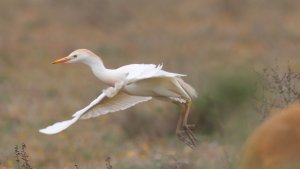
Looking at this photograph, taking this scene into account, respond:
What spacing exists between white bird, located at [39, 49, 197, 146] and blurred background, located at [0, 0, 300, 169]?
0.61m

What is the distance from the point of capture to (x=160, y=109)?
15.4m

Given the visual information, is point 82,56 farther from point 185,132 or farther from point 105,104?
point 185,132

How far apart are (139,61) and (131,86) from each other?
14167 mm

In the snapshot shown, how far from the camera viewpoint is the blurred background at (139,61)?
12.7 metres

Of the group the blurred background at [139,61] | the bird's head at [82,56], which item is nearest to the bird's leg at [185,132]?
the blurred background at [139,61]

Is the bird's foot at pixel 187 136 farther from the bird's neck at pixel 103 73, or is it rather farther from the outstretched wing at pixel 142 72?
the bird's neck at pixel 103 73

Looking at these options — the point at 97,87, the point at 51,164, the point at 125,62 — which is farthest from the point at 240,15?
the point at 51,164

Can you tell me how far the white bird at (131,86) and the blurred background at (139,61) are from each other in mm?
605

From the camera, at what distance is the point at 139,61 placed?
2220 centimetres

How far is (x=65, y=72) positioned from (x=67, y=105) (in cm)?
390

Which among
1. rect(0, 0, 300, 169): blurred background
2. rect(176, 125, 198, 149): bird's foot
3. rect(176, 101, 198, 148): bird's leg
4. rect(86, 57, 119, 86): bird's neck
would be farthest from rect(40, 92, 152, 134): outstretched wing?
rect(0, 0, 300, 169): blurred background

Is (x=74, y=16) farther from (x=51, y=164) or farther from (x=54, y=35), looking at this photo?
(x=51, y=164)

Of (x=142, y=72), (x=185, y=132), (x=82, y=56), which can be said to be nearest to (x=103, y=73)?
(x=82, y=56)

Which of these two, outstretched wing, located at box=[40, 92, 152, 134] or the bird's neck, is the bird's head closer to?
the bird's neck
